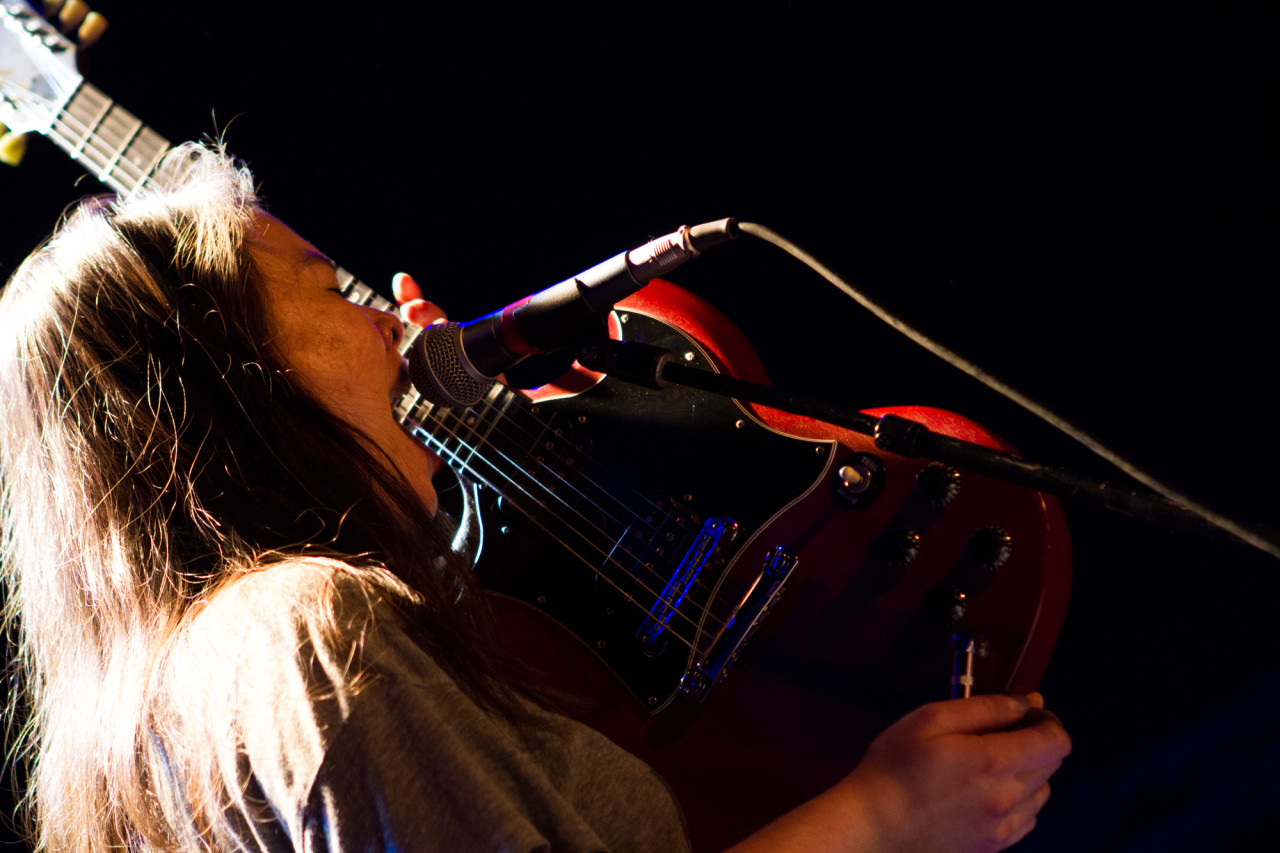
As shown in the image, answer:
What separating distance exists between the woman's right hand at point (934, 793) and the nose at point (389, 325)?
92cm

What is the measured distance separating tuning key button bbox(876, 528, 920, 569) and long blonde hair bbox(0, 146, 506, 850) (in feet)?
1.83

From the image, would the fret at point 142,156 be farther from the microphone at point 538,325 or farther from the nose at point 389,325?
the microphone at point 538,325

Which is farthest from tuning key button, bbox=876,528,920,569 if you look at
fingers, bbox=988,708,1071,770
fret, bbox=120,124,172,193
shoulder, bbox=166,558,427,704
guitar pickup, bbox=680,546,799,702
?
fret, bbox=120,124,172,193

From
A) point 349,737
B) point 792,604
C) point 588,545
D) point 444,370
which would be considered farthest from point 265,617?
point 792,604

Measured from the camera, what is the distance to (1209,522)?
0.73m

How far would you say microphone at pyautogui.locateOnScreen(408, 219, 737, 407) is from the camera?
97 cm

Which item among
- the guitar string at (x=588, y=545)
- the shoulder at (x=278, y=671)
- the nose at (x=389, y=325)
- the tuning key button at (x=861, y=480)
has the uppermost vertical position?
the tuning key button at (x=861, y=480)

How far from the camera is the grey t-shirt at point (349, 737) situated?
707 mm

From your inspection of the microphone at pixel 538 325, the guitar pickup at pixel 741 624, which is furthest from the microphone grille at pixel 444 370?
the guitar pickup at pixel 741 624

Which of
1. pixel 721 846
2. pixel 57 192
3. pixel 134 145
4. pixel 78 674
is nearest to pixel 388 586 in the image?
pixel 78 674

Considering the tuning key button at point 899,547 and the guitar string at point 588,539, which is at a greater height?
the tuning key button at point 899,547

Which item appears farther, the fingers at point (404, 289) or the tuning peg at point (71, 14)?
the fingers at point (404, 289)

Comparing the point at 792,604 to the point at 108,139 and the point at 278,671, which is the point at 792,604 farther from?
the point at 108,139

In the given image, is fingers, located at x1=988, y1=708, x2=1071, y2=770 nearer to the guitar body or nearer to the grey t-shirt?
the guitar body
